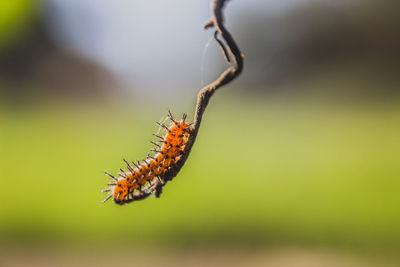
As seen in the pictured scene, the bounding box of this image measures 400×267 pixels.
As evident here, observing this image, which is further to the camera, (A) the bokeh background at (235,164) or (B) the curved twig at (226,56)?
(A) the bokeh background at (235,164)

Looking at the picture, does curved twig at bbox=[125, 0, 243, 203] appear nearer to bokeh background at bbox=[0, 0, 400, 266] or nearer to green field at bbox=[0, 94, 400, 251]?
bokeh background at bbox=[0, 0, 400, 266]

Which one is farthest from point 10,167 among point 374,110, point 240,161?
point 374,110

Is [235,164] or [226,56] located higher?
[235,164]

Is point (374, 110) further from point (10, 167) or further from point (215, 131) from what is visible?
point (10, 167)

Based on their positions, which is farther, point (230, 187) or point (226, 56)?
point (230, 187)

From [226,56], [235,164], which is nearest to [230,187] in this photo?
[235,164]

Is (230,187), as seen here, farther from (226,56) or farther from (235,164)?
(226,56)

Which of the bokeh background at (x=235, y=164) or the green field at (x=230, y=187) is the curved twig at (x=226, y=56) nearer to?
the bokeh background at (x=235, y=164)

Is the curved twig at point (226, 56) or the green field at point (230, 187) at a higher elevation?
the green field at point (230, 187)

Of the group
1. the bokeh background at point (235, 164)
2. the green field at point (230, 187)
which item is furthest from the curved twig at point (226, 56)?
the green field at point (230, 187)
